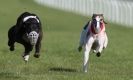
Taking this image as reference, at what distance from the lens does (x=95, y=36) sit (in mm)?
12438

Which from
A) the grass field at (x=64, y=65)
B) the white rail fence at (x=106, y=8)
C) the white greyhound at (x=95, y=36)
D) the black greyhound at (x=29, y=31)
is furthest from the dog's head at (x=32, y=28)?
the white rail fence at (x=106, y=8)

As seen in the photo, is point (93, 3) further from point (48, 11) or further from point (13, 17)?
point (13, 17)

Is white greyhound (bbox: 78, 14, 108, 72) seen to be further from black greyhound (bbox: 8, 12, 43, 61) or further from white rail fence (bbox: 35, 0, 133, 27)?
white rail fence (bbox: 35, 0, 133, 27)

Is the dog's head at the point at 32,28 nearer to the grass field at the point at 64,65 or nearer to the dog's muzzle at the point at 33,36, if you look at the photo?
the dog's muzzle at the point at 33,36

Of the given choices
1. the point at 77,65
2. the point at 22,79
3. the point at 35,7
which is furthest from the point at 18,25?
the point at 35,7

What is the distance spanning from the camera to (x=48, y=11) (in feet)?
147

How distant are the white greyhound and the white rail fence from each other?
84.3ft

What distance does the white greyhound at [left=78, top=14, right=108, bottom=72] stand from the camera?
12141 mm

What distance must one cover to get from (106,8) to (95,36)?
30.3 metres

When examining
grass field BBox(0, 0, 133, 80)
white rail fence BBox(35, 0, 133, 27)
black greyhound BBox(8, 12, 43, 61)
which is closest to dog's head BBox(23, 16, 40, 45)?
black greyhound BBox(8, 12, 43, 61)

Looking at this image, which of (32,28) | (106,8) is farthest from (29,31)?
(106,8)

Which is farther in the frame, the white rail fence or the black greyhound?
the white rail fence

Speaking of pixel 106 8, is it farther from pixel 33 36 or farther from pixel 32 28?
pixel 33 36

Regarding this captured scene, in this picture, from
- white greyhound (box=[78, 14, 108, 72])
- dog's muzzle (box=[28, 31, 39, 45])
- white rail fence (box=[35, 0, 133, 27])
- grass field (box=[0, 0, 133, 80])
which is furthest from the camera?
white rail fence (box=[35, 0, 133, 27])
